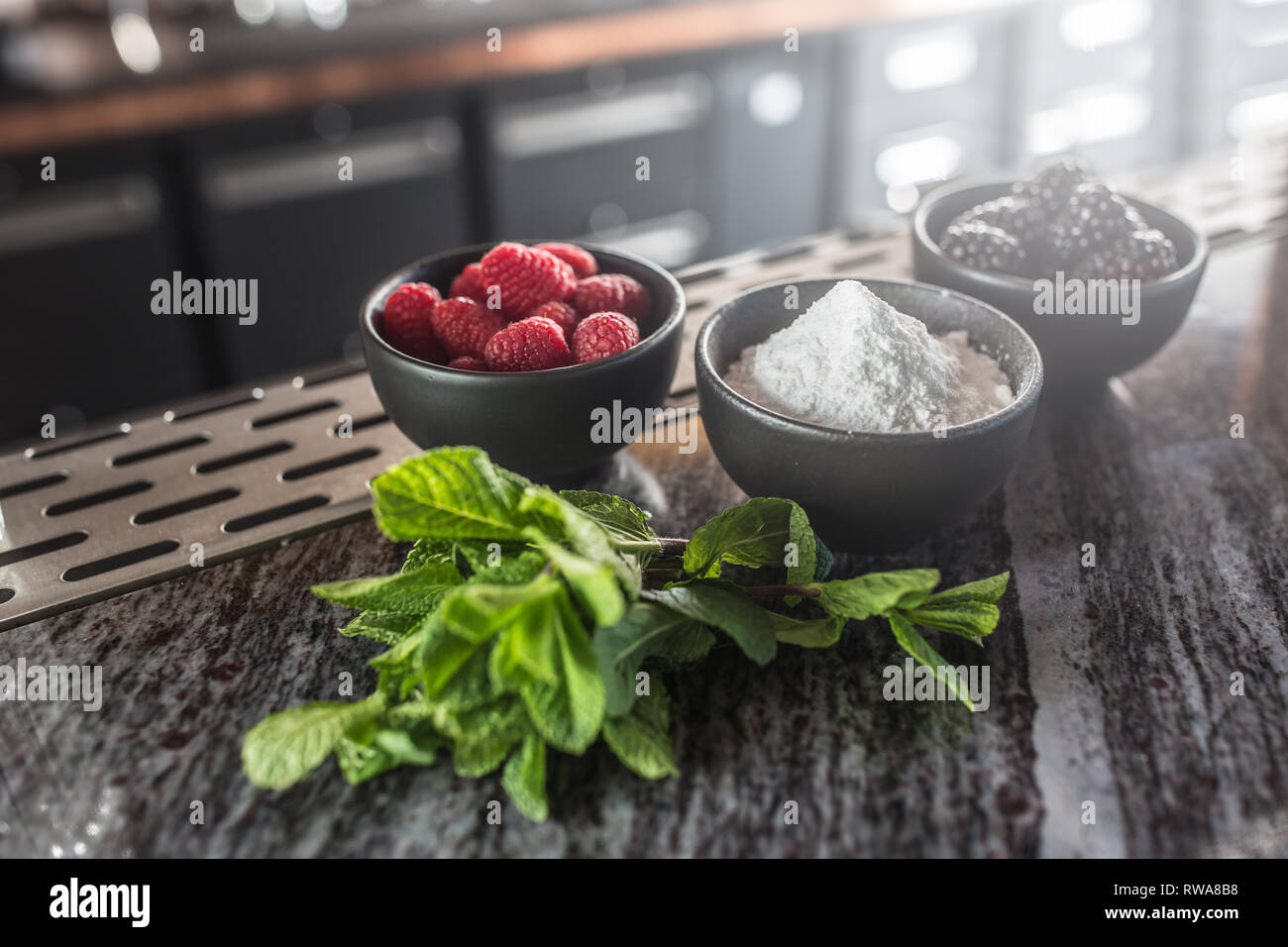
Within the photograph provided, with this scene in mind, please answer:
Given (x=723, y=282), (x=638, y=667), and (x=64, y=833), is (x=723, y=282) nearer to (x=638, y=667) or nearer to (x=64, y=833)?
(x=638, y=667)

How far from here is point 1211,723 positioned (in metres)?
0.66

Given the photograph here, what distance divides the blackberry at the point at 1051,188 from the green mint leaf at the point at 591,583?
0.62 meters

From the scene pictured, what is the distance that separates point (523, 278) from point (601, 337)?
0.34 feet

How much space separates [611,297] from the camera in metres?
0.86

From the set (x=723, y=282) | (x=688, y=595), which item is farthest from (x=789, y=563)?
(x=723, y=282)

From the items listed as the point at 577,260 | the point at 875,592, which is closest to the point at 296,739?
the point at 875,592

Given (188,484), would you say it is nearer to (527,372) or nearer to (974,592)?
(527,372)

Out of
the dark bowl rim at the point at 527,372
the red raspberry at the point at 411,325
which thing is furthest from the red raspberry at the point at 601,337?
the red raspberry at the point at 411,325

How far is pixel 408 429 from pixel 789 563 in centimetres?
32

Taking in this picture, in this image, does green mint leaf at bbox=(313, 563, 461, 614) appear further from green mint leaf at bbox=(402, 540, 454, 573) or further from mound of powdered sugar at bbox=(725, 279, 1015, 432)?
mound of powdered sugar at bbox=(725, 279, 1015, 432)

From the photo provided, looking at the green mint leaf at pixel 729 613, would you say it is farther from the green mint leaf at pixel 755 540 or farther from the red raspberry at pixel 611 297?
the red raspberry at pixel 611 297

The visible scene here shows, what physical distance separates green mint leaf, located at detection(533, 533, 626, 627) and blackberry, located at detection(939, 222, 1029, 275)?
1.73ft

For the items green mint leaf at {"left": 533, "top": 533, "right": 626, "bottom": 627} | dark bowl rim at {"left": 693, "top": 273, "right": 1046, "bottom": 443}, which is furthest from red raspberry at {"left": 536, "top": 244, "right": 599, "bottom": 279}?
green mint leaf at {"left": 533, "top": 533, "right": 626, "bottom": 627}
